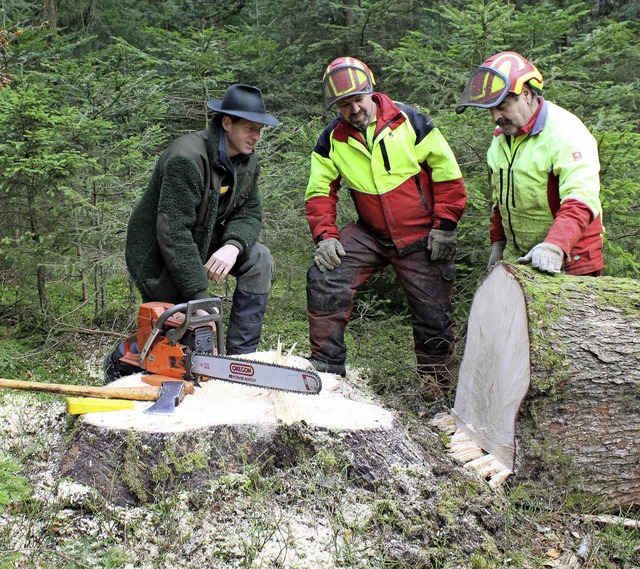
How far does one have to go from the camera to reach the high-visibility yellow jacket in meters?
3.22

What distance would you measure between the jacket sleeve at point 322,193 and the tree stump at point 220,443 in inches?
57.0

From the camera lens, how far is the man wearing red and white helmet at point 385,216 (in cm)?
402

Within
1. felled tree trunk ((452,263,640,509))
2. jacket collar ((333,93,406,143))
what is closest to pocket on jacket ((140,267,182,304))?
jacket collar ((333,93,406,143))

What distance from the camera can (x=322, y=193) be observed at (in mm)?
4305

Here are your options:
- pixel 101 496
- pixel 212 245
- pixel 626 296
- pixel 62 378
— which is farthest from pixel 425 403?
pixel 62 378

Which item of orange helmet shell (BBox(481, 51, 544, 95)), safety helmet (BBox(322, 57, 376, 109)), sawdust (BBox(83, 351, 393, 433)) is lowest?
sawdust (BBox(83, 351, 393, 433))

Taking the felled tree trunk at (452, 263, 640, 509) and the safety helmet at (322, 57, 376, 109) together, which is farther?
the safety helmet at (322, 57, 376, 109)

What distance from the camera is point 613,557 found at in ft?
8.89

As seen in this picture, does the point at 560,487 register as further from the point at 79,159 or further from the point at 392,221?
the point at 79,159

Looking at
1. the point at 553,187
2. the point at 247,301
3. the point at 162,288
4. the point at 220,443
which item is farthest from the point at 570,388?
the point at 162,288

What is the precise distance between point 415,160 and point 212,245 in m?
1.53

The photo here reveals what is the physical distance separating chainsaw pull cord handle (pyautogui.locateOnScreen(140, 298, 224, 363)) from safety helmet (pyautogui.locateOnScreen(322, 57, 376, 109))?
5.06 feet

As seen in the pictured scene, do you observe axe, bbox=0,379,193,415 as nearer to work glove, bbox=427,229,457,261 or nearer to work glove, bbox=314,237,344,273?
work glove, bbox=314,237,344,273

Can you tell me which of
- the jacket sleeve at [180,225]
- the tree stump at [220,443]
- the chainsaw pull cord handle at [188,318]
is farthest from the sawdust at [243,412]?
the jacket sleeve at [180,225]
